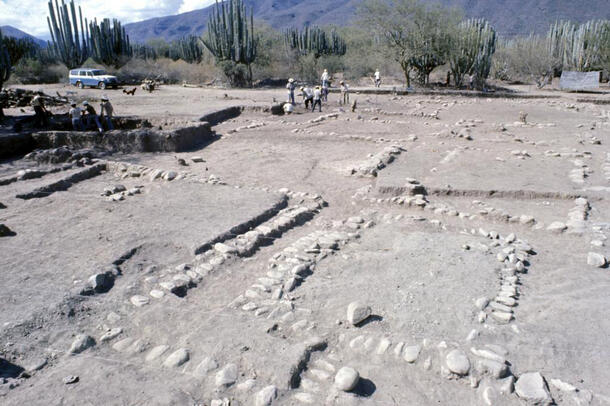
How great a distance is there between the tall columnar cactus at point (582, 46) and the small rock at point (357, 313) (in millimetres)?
32152

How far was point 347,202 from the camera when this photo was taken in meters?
7.35

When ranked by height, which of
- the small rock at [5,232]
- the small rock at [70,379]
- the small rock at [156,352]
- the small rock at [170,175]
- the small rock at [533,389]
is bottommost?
the small rock at [533,389]

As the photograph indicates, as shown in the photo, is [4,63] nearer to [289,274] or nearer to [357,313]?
[289,274]

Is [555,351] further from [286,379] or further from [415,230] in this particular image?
[415,230]

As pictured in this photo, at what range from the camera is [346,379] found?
2.98 metres

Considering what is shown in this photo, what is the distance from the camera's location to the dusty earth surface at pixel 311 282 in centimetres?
307

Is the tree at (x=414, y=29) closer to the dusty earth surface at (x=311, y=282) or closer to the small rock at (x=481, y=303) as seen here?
the dusty earth surface at (x=311, y=282)

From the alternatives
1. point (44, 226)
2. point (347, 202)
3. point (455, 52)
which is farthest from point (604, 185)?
point (455, 52)

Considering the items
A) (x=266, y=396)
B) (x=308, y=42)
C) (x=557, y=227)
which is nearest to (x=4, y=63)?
(x=266, y=396)

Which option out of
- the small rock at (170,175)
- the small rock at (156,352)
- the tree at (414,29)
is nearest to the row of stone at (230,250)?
the small rock at (156,352)

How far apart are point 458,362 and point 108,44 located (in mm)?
39574

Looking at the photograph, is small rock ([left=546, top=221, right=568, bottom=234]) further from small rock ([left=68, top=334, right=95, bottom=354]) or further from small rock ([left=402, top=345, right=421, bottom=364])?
small rock ([left=68, top=334, right=95, bottom=354])

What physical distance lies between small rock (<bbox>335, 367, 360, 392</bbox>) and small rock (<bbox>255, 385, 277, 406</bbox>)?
1.42 ft

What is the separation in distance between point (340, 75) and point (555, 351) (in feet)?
115
